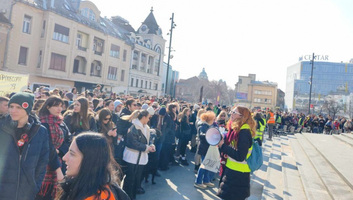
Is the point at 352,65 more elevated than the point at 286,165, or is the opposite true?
the point at 352,65

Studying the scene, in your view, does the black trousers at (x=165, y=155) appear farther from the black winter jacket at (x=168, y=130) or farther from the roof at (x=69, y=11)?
the roof at (x=69, y=11)

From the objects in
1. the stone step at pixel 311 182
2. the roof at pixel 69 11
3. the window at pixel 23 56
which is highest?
the roof at pixel 69 11

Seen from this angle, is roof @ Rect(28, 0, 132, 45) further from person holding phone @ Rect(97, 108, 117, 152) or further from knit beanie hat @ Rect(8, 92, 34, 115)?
knit beanie hat @ Rect(8, 92, 34, 115)

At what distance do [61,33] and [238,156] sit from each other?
2958cm

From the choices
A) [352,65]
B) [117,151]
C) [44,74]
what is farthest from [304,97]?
[117,151]

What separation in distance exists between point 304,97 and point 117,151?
10775 cm

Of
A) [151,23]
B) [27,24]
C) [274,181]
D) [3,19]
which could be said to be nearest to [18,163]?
[274,181]

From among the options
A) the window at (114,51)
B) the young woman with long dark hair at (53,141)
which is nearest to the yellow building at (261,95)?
the window at (114,51)

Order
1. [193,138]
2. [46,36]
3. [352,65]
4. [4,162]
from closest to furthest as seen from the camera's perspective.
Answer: [4,162], [193,138], [46,36], [352,65]

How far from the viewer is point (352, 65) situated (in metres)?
109

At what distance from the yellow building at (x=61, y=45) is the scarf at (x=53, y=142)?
82.0ft

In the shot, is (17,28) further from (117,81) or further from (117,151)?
(117,151)

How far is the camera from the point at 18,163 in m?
2.95

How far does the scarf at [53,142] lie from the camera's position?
365cm
